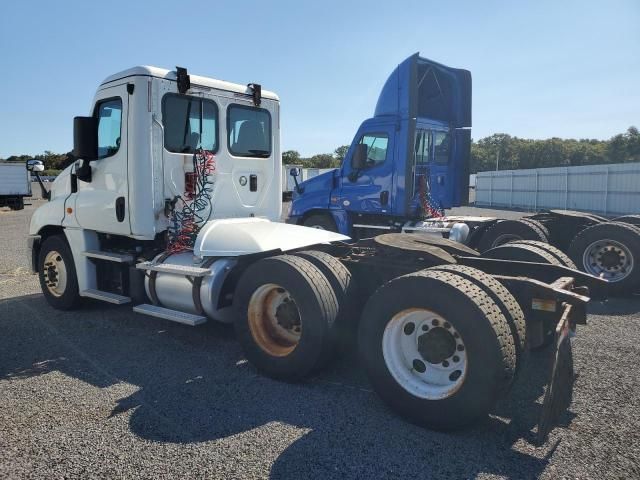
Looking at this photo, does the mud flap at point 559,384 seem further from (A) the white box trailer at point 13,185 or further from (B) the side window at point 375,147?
(A) the white box trailer at point 13,185

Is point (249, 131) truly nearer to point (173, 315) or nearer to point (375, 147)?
point (173, 315)

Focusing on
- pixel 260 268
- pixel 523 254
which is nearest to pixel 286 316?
pixel 260 268

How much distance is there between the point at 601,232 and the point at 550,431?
535 centimetres

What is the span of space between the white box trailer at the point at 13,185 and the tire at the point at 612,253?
93.2ft

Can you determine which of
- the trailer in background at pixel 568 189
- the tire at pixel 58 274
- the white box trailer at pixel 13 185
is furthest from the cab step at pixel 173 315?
the white box trailer at pixel 13 185

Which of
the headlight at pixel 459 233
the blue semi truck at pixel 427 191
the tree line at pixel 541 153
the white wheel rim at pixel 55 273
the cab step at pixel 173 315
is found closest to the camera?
the cab step at pixel 173 315

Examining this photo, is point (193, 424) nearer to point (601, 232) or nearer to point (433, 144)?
point (601, 232)

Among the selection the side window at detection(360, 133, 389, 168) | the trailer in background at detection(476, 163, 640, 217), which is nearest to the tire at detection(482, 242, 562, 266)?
the side window at detection(360, 133, 389, 168)

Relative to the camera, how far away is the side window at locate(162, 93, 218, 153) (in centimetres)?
577

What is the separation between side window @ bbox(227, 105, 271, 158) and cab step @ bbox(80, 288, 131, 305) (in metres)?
2.22

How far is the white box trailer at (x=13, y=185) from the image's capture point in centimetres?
2700

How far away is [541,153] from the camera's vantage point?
78125 millimetres

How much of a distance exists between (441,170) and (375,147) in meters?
1.64

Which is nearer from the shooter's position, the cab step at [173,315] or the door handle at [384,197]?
the cab step at [173,315]
